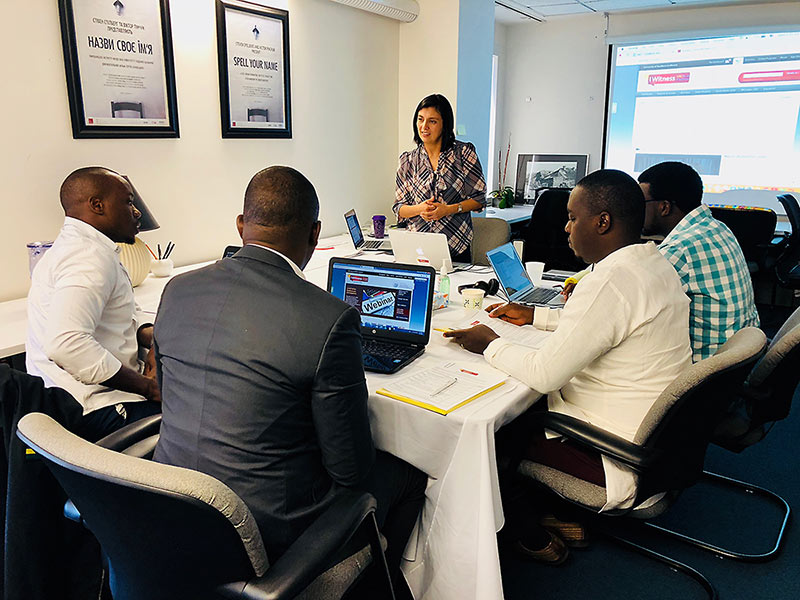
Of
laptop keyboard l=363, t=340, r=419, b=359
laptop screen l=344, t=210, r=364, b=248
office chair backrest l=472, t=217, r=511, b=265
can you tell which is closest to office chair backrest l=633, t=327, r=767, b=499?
laptop keyboard l=363, t=340, r=419, b=359

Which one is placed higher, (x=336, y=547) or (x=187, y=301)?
(x=187, y=301)

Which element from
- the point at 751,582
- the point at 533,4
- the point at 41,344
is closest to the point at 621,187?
the point at 751,582

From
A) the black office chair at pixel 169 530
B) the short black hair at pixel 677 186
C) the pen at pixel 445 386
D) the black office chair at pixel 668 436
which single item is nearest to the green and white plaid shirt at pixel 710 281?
the short black hair at pixel 677 186

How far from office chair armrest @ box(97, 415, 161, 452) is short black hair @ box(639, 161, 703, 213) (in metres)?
2.00

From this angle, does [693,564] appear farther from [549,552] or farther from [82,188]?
[82,188]

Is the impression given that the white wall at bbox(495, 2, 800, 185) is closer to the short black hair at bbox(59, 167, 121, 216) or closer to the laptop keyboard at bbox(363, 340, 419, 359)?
the laptop keyboard at bbox(363, 340, 419, 359)

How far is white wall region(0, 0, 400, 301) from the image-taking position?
2.54 meters

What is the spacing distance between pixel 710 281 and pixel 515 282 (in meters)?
0.77

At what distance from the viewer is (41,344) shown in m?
1.72

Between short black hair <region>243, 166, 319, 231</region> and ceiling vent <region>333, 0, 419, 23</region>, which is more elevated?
ceiling vent <region>333, 0, 419, 23</region>

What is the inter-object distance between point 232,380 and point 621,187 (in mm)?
1210

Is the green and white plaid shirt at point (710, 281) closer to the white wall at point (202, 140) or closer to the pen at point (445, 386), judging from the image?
the pen at point (445, 386)

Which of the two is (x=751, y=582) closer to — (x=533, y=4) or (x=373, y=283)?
(x=373, y=283)

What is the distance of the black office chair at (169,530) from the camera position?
918mm
